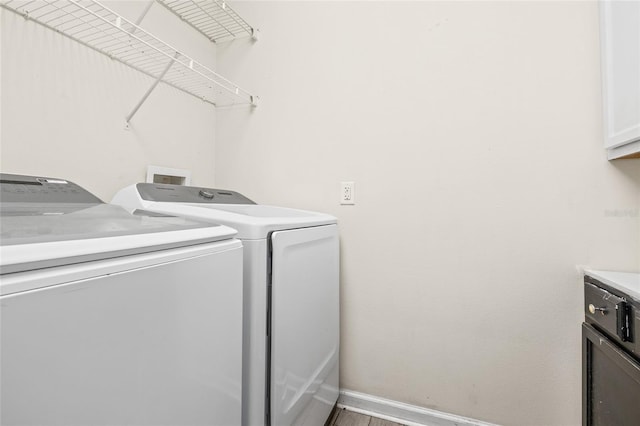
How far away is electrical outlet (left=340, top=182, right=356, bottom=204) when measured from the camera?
163cm

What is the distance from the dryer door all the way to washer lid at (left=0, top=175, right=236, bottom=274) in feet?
0.93

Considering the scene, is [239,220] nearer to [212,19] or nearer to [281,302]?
[281,302]

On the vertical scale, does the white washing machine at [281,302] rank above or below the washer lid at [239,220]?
below

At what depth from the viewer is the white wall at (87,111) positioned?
41.1 inches

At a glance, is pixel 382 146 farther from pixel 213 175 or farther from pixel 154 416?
pixel 154 416

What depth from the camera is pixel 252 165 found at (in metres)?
1.89

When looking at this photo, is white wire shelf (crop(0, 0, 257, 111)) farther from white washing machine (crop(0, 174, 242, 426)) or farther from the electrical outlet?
the electrical outlet

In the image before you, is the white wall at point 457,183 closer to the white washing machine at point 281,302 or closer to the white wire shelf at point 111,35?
the white washing machine at point 281,302

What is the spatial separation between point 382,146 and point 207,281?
121cm

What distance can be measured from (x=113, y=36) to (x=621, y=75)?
2.06 metres

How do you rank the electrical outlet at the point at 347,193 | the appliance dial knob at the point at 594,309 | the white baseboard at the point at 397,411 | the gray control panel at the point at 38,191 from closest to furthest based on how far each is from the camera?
the gray control panel at the point at 38,191 → the appliance dial knob at the point at 594,309 → the white baseboard at the point at 397,411 → the electrical outlet at the point at 347,193

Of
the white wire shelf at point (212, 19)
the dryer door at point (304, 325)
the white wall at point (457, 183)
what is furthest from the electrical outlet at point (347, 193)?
the white wire shelf at point (212, 19)

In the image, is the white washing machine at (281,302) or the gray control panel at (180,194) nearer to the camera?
the white washing machine at (281,302)

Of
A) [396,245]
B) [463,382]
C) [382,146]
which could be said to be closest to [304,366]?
[396,245]
